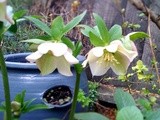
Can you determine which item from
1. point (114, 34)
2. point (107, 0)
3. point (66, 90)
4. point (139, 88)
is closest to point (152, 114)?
point (114, 34)

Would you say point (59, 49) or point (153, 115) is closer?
point (59, 49)

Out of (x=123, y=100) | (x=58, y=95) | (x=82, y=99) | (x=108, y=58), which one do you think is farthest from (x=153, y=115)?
(x=82, y=99)

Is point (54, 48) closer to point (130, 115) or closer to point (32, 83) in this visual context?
point (130, 115)

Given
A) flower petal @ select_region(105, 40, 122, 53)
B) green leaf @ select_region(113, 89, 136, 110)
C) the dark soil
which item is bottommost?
the dark soil

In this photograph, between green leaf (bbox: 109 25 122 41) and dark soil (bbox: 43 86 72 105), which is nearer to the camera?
green leaf (bbox: 109 25 122 41)

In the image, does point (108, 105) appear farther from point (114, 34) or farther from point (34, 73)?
point (114, 34)

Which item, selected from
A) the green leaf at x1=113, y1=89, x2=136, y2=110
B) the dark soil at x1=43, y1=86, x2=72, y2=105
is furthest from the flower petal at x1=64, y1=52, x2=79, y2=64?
the dark soil at x1=43, y1=86, x2=72, y2=105

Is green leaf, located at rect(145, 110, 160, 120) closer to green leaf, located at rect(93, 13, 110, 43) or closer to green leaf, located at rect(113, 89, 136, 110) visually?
green leaf, located at rect(113, 89, 136, 110)
